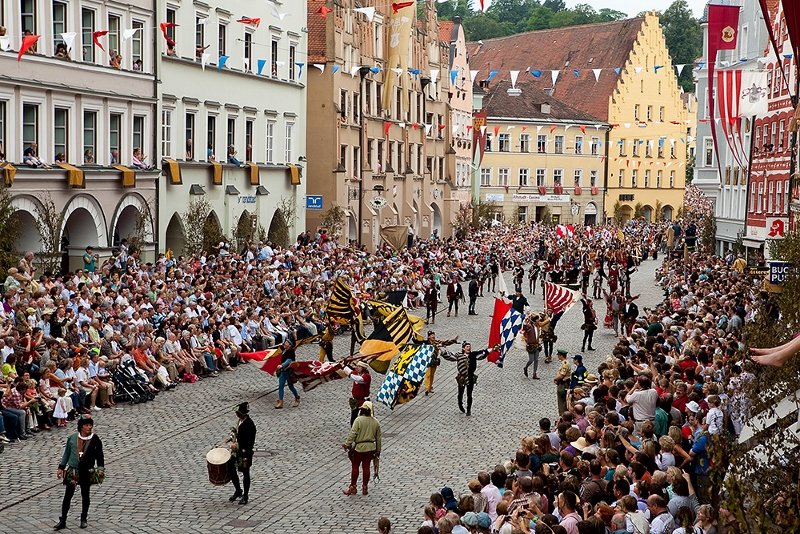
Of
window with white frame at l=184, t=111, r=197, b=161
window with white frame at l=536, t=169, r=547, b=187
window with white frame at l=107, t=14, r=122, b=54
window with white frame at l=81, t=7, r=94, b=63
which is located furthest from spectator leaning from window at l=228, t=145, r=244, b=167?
window with white frame at l=536, t=169, r=547, b=187

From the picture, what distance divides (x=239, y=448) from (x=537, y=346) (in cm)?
1323

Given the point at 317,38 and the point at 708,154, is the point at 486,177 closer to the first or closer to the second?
the point at 708,154

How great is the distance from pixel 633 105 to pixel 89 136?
245ft

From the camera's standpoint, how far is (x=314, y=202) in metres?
55.1

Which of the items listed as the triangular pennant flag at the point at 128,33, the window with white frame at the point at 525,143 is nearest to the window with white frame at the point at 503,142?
the window with white frame at the point at 525,143

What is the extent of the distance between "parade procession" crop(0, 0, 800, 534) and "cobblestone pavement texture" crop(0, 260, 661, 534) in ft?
A: 0.27

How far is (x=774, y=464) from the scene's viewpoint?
1066 cm

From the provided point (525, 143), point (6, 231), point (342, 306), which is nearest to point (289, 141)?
point (342, 306)

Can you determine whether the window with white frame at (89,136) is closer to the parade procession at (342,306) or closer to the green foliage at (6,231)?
the parade procession at (342,306)

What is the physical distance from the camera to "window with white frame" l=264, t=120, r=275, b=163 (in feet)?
171

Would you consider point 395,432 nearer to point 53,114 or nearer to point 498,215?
point 53,114

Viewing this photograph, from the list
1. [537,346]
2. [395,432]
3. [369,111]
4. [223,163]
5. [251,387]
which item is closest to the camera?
[395,432]

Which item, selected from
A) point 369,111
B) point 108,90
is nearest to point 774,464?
point 108,90

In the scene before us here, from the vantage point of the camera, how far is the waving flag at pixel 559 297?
3098 cm
